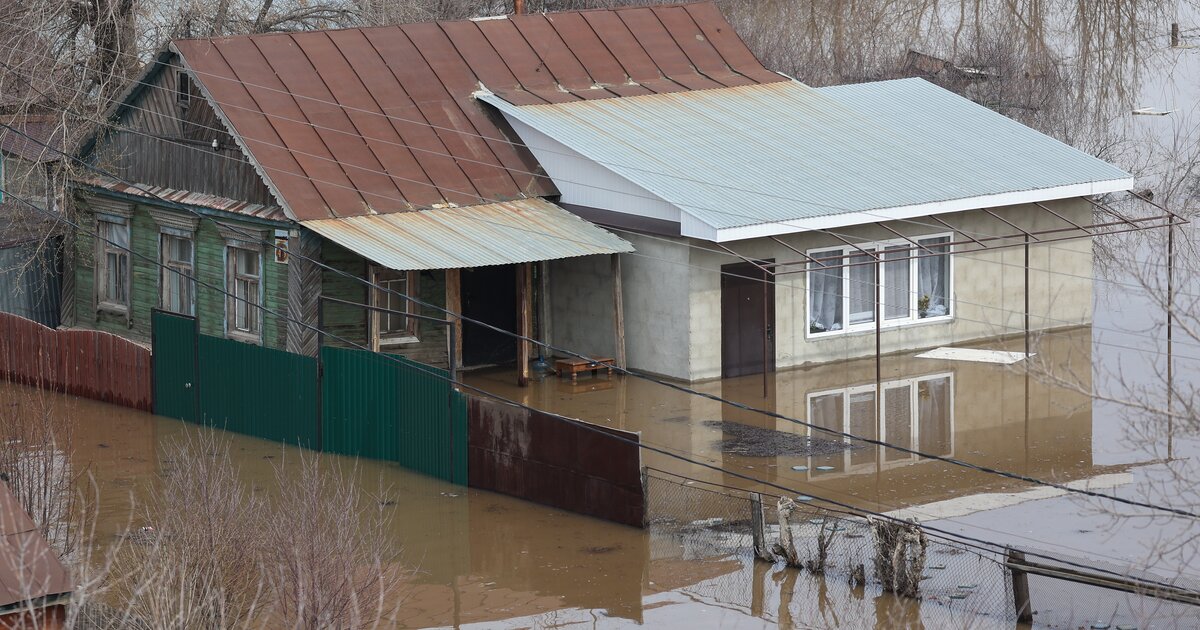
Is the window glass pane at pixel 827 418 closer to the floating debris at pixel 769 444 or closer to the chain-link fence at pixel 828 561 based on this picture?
the floating debris at pixel 769 444

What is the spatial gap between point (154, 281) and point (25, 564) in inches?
686

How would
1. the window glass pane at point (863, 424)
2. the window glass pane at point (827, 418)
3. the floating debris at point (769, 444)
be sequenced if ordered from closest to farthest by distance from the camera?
the window glass pane at point (827, 418)
the window glass pane at point (863, 424)
the floating debris at point (769, 444)

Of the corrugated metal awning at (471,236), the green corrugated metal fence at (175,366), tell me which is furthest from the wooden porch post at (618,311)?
the green corrugated metal fence at (175,366)

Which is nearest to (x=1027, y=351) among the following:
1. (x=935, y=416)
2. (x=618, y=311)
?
(x=935, y=416)

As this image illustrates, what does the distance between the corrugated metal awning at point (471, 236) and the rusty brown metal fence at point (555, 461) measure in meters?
4.13

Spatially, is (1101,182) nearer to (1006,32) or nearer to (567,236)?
(567,236)

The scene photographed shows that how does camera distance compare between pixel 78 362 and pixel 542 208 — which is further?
pixel 542 208

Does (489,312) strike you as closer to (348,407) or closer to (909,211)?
(348,407)

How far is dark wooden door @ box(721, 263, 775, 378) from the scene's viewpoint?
2681 cm

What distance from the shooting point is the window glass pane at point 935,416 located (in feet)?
74.2

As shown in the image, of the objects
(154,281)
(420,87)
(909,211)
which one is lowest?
(154,281)

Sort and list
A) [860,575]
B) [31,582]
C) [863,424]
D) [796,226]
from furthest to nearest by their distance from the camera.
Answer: [796,226] < [863,424] < [860,575] < [31,582]

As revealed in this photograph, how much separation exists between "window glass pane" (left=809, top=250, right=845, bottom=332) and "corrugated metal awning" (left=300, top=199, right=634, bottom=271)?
329cm

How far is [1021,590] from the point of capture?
1557cm
